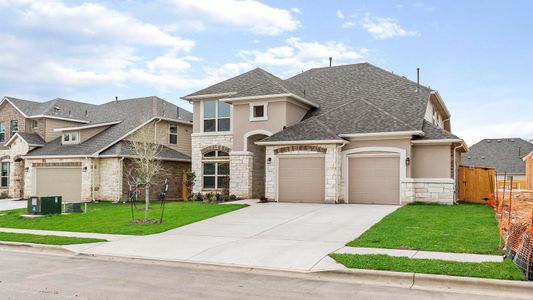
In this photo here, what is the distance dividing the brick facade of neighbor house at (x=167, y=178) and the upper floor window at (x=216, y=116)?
5.11 meters

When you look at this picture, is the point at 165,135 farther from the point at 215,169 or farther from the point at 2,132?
the point at 2,132

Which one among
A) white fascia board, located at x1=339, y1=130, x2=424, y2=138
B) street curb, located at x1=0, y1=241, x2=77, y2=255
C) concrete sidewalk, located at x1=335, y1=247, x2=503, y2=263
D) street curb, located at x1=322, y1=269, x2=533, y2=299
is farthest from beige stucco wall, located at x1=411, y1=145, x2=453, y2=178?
street curb, located at x1=0, y1=241, x2=77, y2=255

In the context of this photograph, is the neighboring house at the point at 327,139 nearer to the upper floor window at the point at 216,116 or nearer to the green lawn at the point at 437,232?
the upper floor window at the point at 216,116

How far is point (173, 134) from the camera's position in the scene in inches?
1348

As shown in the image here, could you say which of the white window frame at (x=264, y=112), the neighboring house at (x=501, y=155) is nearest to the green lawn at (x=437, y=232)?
the white window frame at (x=264, y=112)

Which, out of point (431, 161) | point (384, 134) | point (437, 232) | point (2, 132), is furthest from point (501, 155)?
point (2, 132)

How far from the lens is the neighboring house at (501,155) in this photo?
51.7 meters

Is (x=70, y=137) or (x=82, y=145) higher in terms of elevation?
(x=70, y=137)

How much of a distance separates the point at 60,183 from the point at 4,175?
731cm

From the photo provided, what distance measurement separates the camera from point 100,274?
9.87 m

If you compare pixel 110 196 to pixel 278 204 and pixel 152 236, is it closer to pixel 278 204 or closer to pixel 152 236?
pixel 278 204

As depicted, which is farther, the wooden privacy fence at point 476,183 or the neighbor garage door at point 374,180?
the wooden privacy fence at point 476,183

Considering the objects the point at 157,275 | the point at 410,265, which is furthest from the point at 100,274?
the point at 410,265

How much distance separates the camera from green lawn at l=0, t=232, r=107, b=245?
46.0 feet
